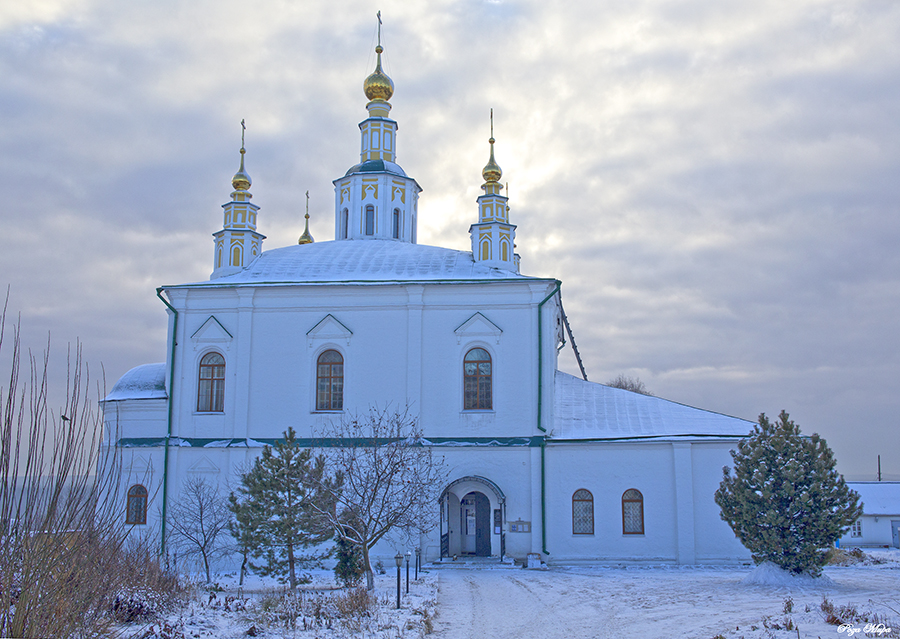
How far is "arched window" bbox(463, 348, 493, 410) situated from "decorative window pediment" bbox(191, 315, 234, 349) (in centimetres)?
684

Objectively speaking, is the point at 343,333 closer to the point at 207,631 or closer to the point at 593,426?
the point at 593,426

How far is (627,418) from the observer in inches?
878

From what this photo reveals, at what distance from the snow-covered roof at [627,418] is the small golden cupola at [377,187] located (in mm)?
8480

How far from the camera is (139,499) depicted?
22.0m

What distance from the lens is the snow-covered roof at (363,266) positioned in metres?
22.9

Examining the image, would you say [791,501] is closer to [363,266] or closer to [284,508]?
[284,508]

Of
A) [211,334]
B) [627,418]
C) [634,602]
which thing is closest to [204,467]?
[211,334]

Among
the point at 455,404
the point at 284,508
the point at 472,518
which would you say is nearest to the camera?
the point at 284,508

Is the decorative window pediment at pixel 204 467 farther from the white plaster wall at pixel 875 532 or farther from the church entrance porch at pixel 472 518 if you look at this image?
the white plaster wall at pixel 875 532

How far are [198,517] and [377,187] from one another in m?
12.4

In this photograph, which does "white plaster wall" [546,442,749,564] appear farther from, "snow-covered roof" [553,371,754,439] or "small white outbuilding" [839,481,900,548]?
"small white outbuilding" [839,481,900,548]

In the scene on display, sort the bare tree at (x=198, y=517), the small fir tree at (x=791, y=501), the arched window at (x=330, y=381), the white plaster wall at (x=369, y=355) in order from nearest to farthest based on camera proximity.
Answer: the small fir tree at (x=791, y=501), the bare tree at (x=198, y=517), the white plaster wall at (x=369, y=355), the arched window at (x=330, y=381)

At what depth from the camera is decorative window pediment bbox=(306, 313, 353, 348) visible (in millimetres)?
22375

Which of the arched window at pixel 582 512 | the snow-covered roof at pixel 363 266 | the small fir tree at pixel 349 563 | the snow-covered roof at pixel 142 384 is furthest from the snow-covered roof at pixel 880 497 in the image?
the snow-covered roof at pixel 142 384
